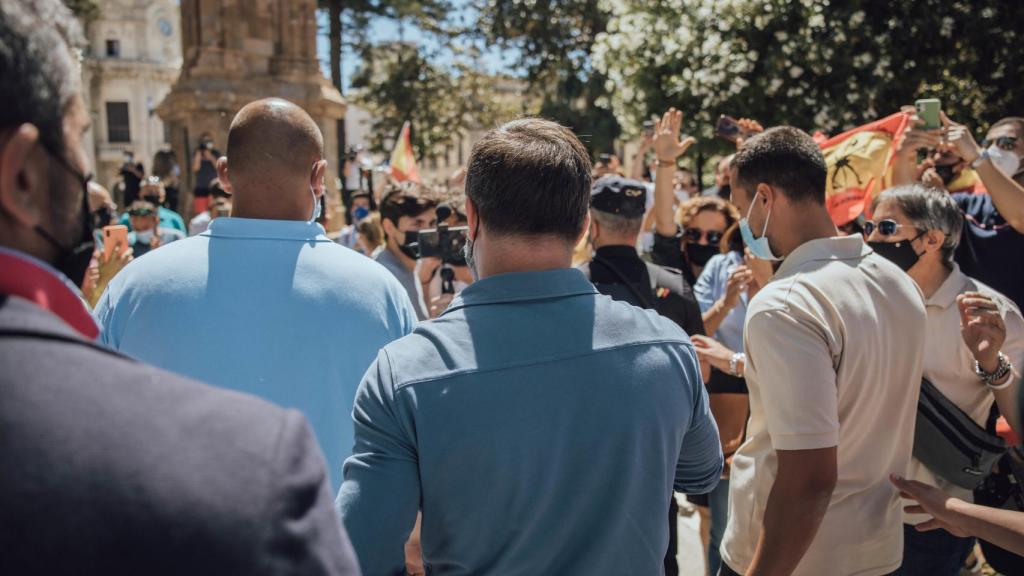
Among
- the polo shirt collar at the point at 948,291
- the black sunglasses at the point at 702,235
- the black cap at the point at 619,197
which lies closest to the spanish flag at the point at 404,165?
the black sunglasses at the point at 702,235

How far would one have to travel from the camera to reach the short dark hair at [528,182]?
1.79 m

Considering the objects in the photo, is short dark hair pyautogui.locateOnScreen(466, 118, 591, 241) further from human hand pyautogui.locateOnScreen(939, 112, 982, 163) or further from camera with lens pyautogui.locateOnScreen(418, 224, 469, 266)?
human hand pyautogui.locateOnScreen(939, 112, 982, 163)

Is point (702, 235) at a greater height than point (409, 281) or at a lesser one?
greater

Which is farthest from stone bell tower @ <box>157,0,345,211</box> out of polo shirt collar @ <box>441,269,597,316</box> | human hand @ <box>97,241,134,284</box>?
polo shirt collar @ <box>441,269,597,316</box>

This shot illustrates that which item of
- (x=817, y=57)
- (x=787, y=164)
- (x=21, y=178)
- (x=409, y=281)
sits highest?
(x=817, y=57)

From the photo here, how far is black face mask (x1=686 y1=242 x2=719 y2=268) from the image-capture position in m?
5.24

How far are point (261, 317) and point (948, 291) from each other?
8.34 ft

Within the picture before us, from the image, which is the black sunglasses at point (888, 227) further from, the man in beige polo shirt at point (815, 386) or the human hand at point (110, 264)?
the human hand at point (110, 264)

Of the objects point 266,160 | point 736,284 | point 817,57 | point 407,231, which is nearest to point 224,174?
point 266,160

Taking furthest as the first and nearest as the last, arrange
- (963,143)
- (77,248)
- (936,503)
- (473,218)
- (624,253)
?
(963,143) < (624,253) < (936,503) < (473,218) < (77,248)

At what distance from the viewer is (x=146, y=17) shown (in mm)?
62625

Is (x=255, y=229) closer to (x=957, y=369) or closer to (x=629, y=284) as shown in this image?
(x=629, y=284)

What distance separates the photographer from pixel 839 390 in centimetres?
240

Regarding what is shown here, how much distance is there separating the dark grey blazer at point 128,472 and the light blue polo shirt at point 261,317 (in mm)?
1373
